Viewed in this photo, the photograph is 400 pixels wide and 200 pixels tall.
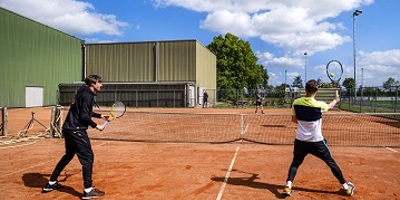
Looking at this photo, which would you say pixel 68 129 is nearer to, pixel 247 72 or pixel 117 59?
pixel 117 59

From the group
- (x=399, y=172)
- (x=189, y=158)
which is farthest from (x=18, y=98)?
(x=399, y=172)

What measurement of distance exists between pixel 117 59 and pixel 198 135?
95.3ft

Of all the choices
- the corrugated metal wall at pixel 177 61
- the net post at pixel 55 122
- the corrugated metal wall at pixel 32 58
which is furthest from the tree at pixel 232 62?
the net post at pixel 55 122

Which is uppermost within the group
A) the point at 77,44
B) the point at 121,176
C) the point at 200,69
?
the point at 77,44

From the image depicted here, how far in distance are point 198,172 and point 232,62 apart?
54.6m

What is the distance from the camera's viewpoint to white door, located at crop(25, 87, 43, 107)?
3166cm

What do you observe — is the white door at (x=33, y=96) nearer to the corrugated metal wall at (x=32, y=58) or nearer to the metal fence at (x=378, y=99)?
the corrugated metal wall at (x=32, y=58)

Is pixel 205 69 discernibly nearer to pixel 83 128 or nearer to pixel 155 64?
pixel 155 64

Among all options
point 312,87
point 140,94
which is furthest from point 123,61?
point 312,87

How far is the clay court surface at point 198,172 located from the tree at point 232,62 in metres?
49.7

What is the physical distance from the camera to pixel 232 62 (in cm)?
6053

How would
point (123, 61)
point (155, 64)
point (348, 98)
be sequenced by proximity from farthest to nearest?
point (123, 61) < point (155, 64) < point (348, 98)

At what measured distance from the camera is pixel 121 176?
6691mm

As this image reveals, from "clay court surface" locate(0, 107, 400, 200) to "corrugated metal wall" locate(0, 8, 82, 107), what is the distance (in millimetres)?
22217
